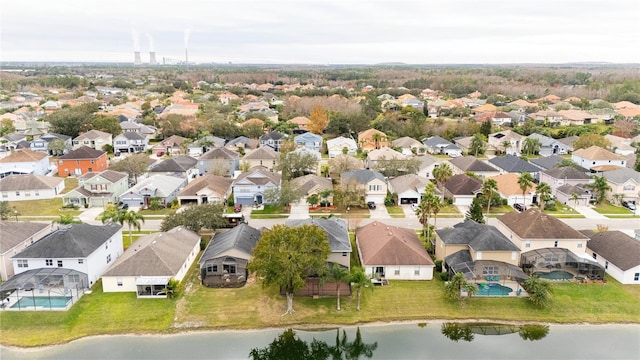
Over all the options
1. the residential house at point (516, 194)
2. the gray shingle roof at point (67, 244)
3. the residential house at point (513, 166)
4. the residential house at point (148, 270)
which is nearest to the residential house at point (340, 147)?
the residential house at point (513, 166)

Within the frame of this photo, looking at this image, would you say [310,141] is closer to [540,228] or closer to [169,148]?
[169,148]

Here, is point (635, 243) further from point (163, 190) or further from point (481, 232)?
point (163, 190)

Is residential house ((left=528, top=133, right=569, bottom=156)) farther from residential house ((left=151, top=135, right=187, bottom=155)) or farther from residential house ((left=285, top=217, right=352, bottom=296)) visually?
residential house ((left=151, top=135, right=187, bottom=155))

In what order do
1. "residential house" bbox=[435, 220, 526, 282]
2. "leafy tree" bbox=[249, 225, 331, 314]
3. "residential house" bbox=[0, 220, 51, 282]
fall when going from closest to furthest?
"leafy tree" bbox=[249, 225, 331, 314] → "residential house" bbox=[435, 220, 526, 282] → "residential house" bbox=[0, 220, 51, 282]

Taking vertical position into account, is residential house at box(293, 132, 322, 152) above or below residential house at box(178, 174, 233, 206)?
above

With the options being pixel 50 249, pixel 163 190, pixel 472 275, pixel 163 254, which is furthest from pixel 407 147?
pixel 50 249

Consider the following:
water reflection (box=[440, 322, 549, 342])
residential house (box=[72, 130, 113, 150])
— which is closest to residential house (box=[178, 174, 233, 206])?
water reflection (box=[440, 322, 549, 342])
